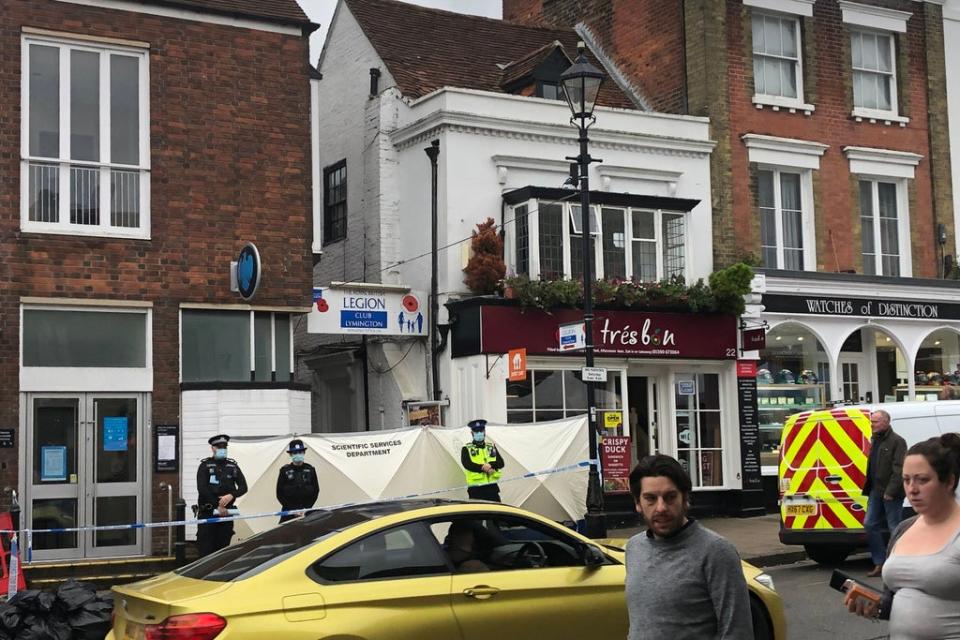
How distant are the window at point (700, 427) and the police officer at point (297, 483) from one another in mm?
9049

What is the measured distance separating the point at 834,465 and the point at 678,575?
1123cm

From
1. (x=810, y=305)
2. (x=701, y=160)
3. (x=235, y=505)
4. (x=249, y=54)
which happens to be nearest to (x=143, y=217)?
(x=249, y=54)

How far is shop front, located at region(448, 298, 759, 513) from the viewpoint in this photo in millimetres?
20828

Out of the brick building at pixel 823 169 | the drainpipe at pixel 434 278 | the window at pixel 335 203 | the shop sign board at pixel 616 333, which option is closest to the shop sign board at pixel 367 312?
the drainpipe at pixel 434 278

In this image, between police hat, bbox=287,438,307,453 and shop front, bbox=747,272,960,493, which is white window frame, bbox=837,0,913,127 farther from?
police hat, bbox=287,438,307,453

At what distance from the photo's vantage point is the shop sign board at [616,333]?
68.1 feet

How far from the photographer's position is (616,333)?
2181 cm

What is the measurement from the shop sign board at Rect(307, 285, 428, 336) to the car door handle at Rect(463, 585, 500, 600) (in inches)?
492

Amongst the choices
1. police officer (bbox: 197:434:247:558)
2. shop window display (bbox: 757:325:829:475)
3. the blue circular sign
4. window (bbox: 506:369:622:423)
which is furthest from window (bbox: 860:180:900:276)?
police officer (bbox: 197:434:247:558)

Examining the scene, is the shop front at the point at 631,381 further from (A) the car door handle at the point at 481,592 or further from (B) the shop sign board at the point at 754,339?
(A) the car door handle at the point at 481,592

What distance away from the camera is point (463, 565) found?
26.4 feet

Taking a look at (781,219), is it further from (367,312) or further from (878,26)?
(367,312)

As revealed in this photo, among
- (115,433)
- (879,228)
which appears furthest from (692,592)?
(879,228)

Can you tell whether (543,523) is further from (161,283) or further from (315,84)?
(315,84)
